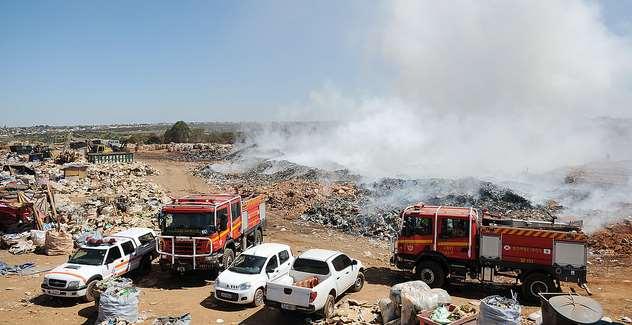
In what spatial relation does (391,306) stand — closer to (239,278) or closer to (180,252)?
(239,278)

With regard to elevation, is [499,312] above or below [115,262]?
above

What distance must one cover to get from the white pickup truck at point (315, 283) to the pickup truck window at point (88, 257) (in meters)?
5.61

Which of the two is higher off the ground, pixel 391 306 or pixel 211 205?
pixel 211 205

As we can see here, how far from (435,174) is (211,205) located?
24434 mm

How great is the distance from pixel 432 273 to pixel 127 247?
30.8 ft

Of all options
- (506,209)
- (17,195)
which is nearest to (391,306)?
(506,209)

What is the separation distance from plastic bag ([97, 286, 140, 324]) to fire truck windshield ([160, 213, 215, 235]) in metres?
3.42

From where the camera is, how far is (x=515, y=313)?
8844 millimetres

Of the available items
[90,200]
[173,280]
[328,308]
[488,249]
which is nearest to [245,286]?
[328,308]

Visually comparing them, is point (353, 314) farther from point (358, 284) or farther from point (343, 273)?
point (358, 284)

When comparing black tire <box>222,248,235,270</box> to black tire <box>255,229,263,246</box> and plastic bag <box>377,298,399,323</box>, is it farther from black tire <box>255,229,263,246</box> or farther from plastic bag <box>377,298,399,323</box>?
plastic bag <box>377,298,399,323</box>

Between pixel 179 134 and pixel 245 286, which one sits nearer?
pixel 245 286

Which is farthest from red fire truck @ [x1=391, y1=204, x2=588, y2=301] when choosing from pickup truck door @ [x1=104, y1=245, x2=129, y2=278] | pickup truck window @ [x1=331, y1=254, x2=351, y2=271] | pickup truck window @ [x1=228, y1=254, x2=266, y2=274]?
pickup truck door @ [x1=104, y1=245, x2=129, y2=278]

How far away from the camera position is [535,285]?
42.9 ft
